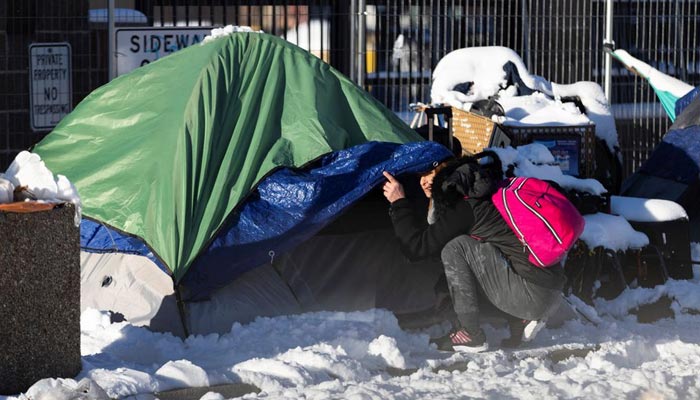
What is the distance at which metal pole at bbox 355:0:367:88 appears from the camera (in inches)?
533

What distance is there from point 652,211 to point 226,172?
309 centimetres

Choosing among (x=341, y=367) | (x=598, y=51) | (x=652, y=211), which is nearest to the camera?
(x=341, y=367)

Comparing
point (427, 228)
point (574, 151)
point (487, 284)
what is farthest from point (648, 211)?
point (427, 228)

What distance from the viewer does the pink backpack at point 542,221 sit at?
25.6 ft

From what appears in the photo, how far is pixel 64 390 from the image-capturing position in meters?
6.21

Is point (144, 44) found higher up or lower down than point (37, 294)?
higher up

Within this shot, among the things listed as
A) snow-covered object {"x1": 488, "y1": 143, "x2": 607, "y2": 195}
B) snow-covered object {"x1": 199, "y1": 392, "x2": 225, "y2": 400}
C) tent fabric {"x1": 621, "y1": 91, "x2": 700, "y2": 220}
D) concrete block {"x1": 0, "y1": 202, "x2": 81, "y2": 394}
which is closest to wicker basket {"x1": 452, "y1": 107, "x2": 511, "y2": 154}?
snow-covered object {"x1": 488, "y1": 143, "x2": 607, "y2": 195}

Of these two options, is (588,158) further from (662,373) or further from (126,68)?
(126,68)

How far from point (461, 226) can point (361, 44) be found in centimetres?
586

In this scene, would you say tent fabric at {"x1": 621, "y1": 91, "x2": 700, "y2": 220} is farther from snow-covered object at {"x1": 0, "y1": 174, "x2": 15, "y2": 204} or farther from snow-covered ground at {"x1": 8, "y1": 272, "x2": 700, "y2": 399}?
snow-covered object at {"x1": 0, "y1": 174, "x2": 15, "y2": 204}

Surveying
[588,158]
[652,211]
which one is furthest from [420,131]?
[652,211]

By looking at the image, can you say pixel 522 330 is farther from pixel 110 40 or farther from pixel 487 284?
pixel 110 40

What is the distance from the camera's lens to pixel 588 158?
10.2 meters

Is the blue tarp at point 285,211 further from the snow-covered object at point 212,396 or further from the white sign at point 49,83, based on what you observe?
the white sign at point 49,83
